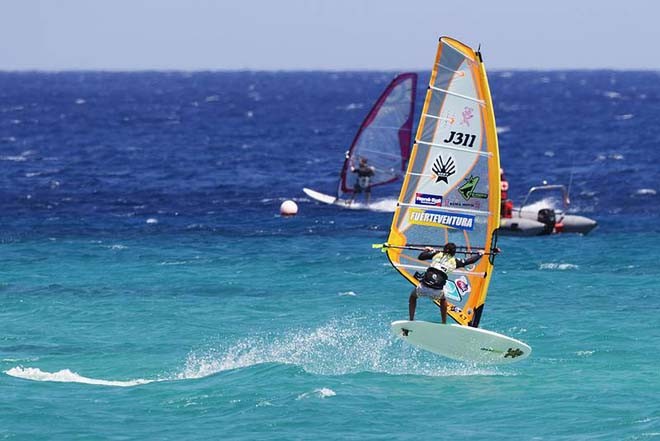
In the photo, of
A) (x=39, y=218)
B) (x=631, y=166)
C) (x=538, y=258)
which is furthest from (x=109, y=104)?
(x=538, y=258)

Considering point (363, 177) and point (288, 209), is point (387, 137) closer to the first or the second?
point (363, 177)

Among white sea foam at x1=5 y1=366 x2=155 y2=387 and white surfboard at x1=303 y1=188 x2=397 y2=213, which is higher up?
white surfboard at x1=303 y1=188 x2=397 y2=213

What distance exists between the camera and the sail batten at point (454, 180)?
28172 millimetres

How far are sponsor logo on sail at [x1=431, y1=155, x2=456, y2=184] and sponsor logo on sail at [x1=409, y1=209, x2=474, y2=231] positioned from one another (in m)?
0.74

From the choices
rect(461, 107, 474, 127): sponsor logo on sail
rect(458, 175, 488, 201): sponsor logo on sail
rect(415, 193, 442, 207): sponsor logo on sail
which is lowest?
rect(415, 193, 442, 207): sponsor logo on sail

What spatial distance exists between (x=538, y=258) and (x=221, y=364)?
18208mm

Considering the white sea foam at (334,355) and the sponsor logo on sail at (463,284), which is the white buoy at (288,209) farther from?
the sponsor logo on sail at (463,284)

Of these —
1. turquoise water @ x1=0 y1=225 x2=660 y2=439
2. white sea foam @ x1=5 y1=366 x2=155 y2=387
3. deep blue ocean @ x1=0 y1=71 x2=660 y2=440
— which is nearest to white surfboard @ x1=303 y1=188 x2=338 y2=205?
deep blue ocean @ x1=0 y1=71 x2=660 y2=440

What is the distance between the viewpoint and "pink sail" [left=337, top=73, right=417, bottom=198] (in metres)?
60.8

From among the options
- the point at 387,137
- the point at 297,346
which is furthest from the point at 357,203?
the point at 297,346

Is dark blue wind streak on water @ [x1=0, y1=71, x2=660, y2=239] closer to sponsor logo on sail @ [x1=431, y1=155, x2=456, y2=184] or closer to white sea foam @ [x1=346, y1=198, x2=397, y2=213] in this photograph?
white sea foam @ [x1=346, y1=198, x2=397, y2=213]

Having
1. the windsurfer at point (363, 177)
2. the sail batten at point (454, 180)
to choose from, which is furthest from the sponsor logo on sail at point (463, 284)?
the windsurfer at point (363, 177)

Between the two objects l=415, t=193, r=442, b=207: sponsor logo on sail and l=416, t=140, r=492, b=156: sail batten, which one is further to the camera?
l=415, t=193, r=442, b=207: sponsor logo on sail

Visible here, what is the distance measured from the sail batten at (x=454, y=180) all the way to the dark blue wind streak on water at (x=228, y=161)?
973 inches
